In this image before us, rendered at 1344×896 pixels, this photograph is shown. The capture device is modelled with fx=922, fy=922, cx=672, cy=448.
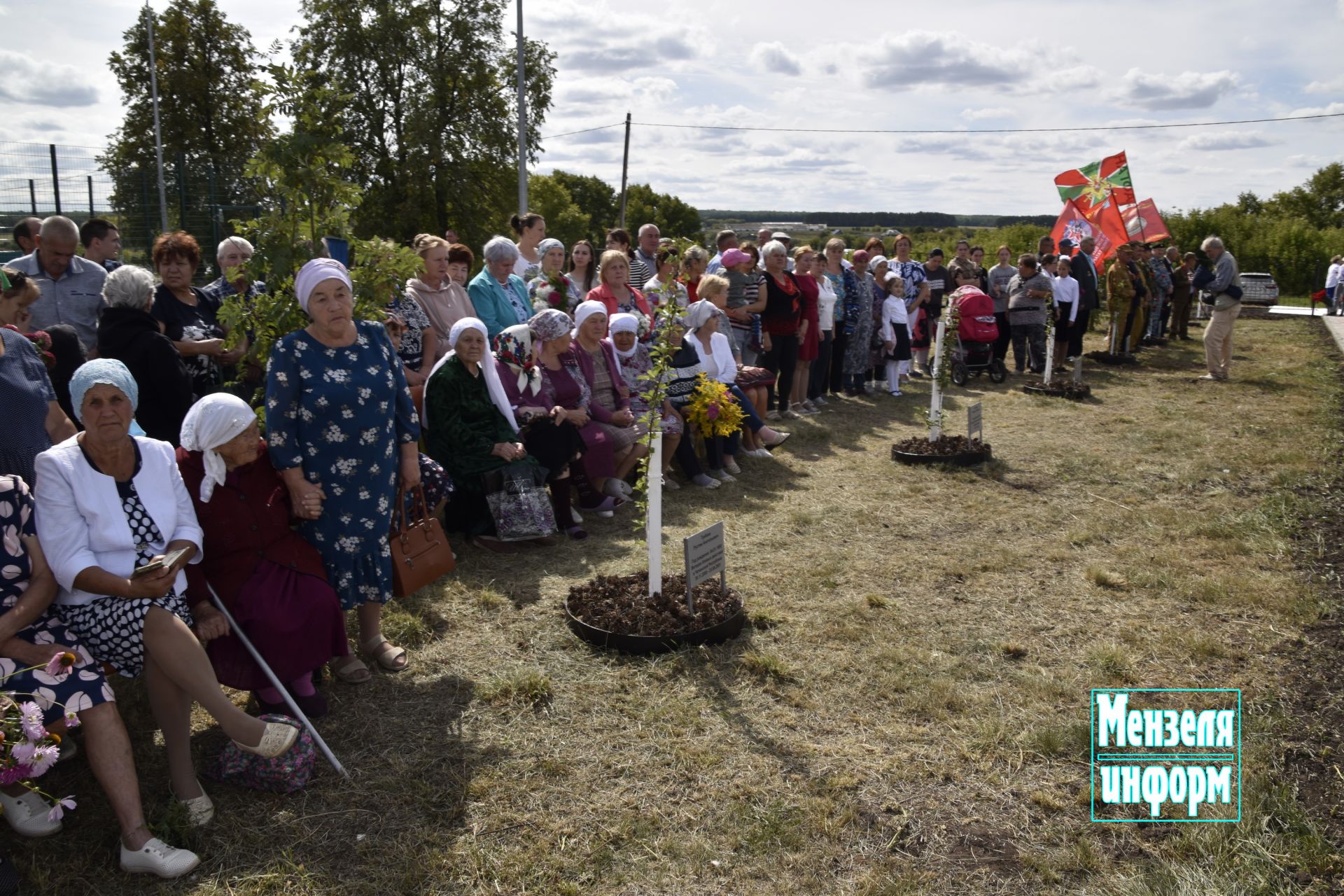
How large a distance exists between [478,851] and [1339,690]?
397 cm

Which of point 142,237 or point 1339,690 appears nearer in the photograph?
point 1339,690

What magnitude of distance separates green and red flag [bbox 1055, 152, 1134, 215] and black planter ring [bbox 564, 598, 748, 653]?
16544 millimetres

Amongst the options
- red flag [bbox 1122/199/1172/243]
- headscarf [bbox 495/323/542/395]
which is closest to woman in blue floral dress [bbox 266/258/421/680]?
headscarf [bbox 495/323/542/395]

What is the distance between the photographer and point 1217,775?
3637 mm

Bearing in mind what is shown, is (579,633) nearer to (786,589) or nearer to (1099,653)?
(786,589)

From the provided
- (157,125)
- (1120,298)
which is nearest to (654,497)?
(1120,298)

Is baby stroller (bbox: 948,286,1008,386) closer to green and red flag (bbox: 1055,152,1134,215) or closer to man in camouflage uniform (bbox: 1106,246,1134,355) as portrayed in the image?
→ man in camouflage uniform (bbox: 1106,246,1134,355)

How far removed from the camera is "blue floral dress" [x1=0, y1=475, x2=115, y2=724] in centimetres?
307

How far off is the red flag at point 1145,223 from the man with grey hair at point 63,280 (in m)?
18.1

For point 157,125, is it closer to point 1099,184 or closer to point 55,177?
point 55,177

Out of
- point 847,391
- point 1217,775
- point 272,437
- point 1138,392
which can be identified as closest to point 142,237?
point 847,391

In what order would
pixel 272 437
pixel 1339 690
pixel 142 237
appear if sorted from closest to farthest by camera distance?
pixel 272 437, pixel 1339 690, pixel 142 237

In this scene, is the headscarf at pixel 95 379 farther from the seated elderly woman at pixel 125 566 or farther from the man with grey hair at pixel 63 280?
the man with grey hair at pixel 63 280

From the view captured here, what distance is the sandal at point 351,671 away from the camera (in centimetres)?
445
